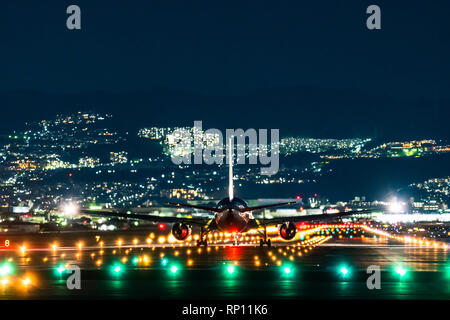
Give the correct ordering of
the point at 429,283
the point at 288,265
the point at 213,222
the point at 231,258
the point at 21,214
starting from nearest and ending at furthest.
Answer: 1. the point at 429,283
2. the point at 288,265
3. the point at 231,258
4. the point at 213,222
5. the point at 21,214

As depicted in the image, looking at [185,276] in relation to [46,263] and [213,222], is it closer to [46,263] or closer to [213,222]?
[46,263]

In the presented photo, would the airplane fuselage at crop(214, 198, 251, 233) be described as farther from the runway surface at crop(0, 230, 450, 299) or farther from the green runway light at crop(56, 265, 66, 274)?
the green runway light at crop(56, 265, 66, 274)

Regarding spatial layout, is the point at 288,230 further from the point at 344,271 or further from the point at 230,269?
the point at 344,271

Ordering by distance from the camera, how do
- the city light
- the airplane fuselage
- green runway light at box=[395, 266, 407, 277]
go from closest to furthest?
green runway light at box=[395, 266, 407, 277] < the city light < the airplane fuselage

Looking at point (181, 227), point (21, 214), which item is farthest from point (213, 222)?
point (21, 214)

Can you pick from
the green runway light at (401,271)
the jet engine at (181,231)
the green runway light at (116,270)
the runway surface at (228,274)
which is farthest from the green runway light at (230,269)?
the jet engine at (181,231)

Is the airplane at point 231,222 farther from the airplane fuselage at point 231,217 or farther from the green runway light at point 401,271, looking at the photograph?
the green runway light at point 401,271

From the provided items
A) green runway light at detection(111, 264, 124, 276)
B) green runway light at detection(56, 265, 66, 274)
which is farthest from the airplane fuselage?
green runway light at detection(56, 265, 66, 274)

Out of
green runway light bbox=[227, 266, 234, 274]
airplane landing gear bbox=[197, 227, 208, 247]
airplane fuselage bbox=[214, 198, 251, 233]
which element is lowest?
airplane landing gear bbox=[197, 227, 208, 247]
